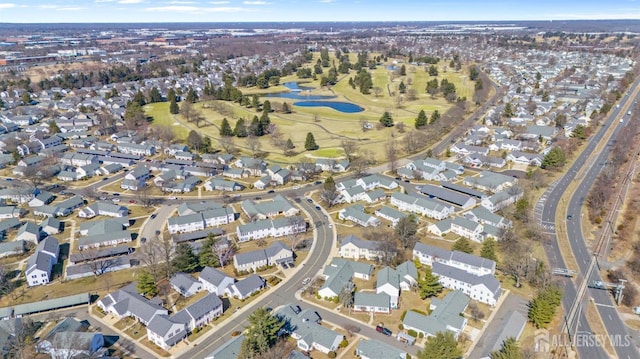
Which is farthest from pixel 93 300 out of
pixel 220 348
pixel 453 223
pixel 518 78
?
pixel 518 78

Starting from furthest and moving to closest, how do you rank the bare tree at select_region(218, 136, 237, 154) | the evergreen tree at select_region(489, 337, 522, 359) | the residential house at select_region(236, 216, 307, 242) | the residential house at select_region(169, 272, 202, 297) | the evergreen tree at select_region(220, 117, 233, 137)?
the evergreen tree at select_region(220, 117, 233, 137)
the bare tree at select_region(218, 136, 237, 154)
the residential house at select_region(236, 216, 307, 242)
the residential house at select_region(169, 272, 202, 297)
the evergreen tree at select_region(489, 337, 522, 359)

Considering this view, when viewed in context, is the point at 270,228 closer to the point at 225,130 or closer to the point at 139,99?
the point at 225,130

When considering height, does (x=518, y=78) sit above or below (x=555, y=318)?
above

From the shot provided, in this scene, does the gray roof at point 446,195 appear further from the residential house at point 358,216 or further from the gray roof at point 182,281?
the gray roof at point 182,281

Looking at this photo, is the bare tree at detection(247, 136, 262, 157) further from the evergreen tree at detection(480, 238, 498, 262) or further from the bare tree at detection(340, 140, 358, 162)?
the evergreen tree at detection(480, 238, 498, 262)

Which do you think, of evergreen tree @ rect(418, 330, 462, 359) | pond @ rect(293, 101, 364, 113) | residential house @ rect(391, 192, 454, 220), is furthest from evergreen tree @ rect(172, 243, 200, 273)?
pond @ rect(293, 101, 364, 113)

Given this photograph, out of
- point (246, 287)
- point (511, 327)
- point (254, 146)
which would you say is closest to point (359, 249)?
point (246, 287)

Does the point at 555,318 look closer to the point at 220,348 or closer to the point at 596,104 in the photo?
the point at 220,348
